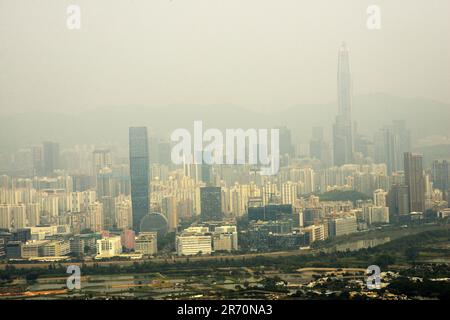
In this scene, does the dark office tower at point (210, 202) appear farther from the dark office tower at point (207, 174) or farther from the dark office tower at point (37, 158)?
the dark office tower at point (37, 158)

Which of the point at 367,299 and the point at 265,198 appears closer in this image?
the point at 367,299

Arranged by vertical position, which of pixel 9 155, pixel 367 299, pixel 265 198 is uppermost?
pixel 9 155

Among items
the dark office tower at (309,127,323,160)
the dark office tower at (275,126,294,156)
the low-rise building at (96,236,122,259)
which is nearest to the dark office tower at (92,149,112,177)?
the low-rise building at (96,236,122,259)

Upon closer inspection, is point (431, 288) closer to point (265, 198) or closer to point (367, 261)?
point (367, 261)

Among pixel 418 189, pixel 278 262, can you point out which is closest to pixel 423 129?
pixel 418 189

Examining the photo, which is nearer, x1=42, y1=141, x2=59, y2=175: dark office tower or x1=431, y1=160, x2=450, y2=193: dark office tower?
x1=431, y1=160, x2=450, y2=193: dark office tower

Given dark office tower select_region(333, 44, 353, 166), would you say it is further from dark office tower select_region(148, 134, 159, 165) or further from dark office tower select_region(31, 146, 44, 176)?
dark office tower select_region(31, 146, 44, 176)

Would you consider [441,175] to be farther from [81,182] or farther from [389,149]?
[81,182]

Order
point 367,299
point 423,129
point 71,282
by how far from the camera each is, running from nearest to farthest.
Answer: point 367,299 < point 71,282 < point 423,129
